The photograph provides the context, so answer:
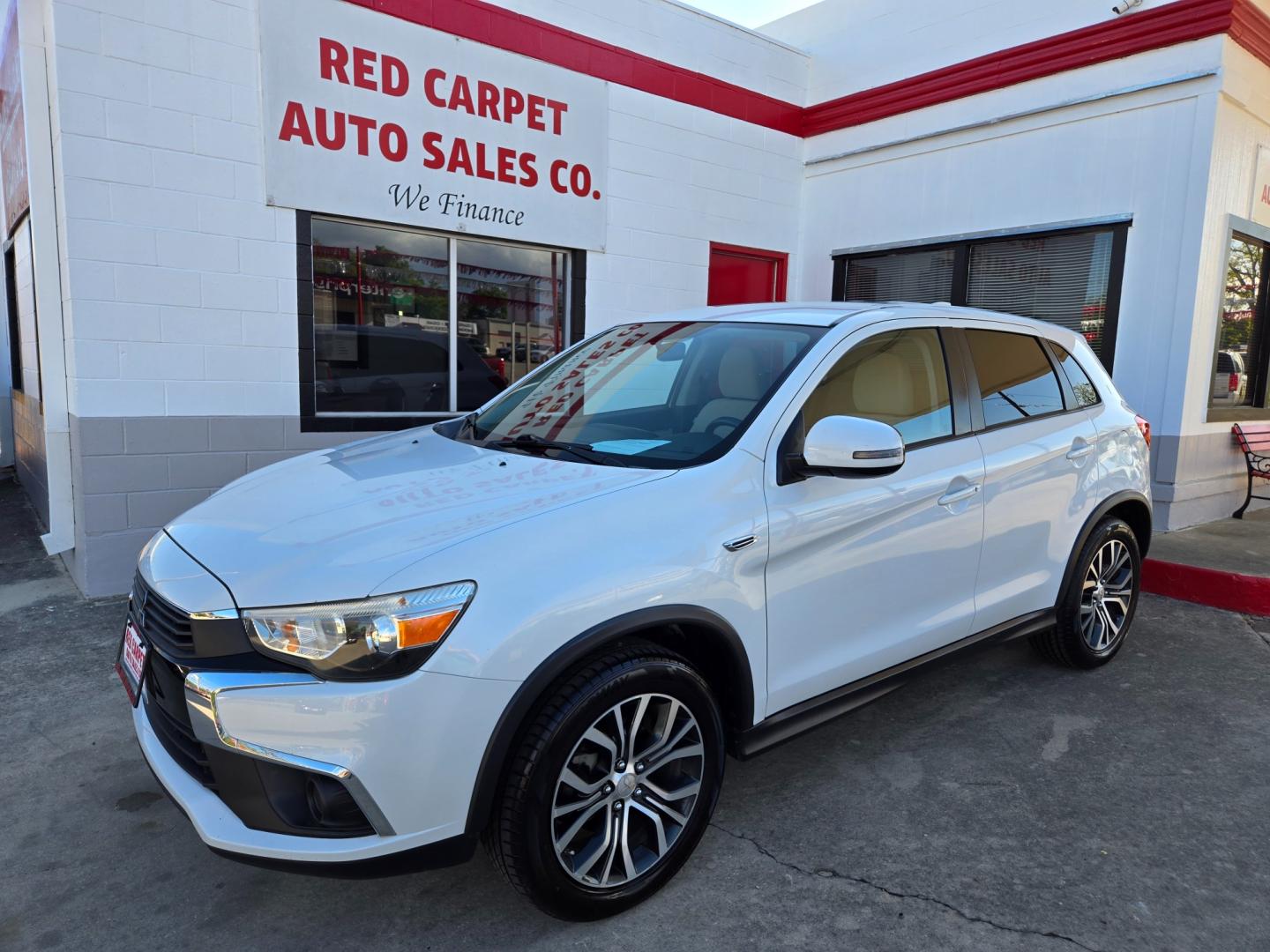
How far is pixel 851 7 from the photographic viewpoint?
8781mm

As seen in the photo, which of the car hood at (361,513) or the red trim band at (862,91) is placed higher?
the red trim band at (862,91)

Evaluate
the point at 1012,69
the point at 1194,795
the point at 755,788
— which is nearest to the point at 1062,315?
the point at 1012,69

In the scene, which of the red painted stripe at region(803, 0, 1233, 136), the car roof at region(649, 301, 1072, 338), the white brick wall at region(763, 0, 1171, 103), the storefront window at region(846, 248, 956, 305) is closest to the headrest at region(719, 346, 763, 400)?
the car roof at region(649, 301, 1072, 338)

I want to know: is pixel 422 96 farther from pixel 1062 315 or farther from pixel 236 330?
pixel 1062 315

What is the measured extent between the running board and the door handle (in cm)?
60

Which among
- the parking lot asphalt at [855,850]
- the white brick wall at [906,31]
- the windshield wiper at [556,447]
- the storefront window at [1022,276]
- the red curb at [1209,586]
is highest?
the white brick wall at [906,31]

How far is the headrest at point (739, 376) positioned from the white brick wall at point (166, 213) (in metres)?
4.03

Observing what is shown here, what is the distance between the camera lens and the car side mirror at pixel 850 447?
266cm

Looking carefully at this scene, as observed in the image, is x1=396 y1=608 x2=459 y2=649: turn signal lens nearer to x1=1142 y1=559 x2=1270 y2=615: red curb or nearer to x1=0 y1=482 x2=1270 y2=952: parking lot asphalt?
x1=0 y1=482 x2=1270 y2=952: parking lot asphalt

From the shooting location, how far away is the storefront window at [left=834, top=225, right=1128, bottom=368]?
23.5 feet

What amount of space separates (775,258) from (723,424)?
6.88 m

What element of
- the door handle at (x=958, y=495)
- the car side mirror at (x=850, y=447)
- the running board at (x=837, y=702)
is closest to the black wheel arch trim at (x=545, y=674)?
the running board at (x=837, y=702)

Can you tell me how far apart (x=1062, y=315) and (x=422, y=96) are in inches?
222

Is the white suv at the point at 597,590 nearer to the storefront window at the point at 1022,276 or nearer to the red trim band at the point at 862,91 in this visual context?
the storefront window at the point at 1022,276
